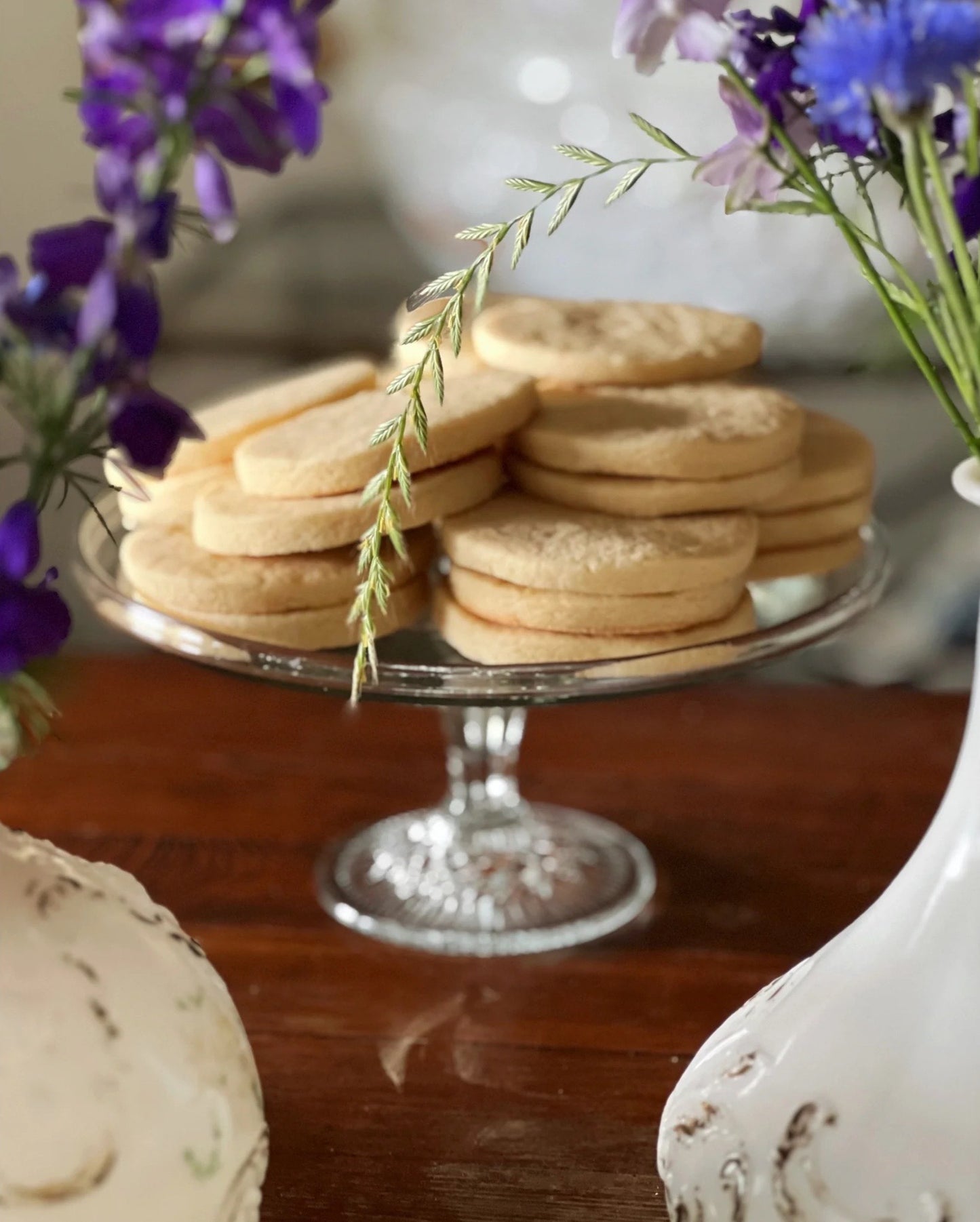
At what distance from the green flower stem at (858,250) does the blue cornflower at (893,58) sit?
35 mm

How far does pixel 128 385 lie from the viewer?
336 millimetres

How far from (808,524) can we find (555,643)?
19 cm

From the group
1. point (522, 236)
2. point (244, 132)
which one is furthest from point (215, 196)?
point (522, 236)

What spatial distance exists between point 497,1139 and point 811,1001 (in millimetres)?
186

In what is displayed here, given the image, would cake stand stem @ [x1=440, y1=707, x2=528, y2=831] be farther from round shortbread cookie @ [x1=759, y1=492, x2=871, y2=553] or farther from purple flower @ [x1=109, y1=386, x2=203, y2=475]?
purple flower @ [x1=109, y1=386, x2=203, y2=475]

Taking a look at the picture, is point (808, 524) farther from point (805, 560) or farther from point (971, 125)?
point (971, 125)

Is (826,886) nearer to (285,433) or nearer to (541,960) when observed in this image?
(541,960)

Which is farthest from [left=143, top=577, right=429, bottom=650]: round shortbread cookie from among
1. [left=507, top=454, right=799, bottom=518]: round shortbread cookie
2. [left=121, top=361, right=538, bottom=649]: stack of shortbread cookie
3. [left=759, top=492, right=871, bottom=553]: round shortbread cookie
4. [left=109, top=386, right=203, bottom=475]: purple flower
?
[left=109, top=386, right=203, bottom=475]: purple flower

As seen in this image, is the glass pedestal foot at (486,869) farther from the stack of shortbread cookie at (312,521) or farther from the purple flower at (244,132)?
the purple flower at (244,132)

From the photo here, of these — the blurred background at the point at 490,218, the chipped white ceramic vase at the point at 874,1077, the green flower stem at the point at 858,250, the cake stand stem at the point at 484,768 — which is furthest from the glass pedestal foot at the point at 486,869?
the blurred background at the point at 490,218

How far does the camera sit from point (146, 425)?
0.34 m

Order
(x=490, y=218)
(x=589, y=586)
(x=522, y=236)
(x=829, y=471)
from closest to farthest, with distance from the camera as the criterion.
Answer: (x=522, y=236) → (x=589, y=586) → (x=829, y=471) → (x=490, y=218)

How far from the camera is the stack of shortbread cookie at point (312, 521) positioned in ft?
2.19

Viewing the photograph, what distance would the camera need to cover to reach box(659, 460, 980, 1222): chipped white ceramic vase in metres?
0.39
